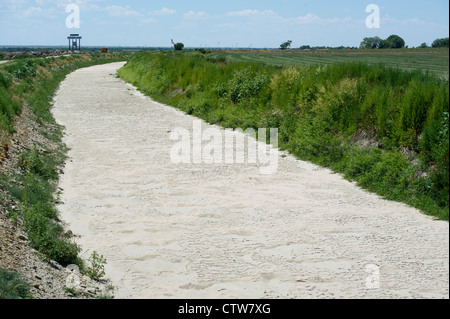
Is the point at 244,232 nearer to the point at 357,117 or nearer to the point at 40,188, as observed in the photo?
the point at 40,188

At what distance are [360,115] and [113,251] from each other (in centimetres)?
787

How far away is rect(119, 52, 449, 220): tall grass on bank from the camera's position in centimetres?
943

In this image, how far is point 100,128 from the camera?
17.3 metres

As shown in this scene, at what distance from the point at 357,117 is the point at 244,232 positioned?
625 centimetres

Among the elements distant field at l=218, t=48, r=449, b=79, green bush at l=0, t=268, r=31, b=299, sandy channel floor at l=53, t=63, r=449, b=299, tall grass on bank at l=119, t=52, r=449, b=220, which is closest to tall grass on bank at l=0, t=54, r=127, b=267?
sandy channel floor at l=53, t=63, r=449, b=299

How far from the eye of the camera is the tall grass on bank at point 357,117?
943 centimetres

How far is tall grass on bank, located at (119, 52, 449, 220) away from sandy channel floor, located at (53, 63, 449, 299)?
0.59 meters

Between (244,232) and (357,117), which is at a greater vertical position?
(357,117)

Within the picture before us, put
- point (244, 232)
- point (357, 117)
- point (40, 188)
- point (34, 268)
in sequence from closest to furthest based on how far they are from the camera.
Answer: point (34, 268), point (244, 232), point (40, 188), point (357, 117)

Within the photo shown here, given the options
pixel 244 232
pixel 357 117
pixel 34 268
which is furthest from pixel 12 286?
pixel 357 117

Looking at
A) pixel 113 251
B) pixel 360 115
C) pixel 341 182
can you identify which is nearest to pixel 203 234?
pixel 113 251

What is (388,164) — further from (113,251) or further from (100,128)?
(100,128)

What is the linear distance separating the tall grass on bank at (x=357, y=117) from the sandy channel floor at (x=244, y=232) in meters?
0.59

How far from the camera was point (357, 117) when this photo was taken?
1273 centimetres
